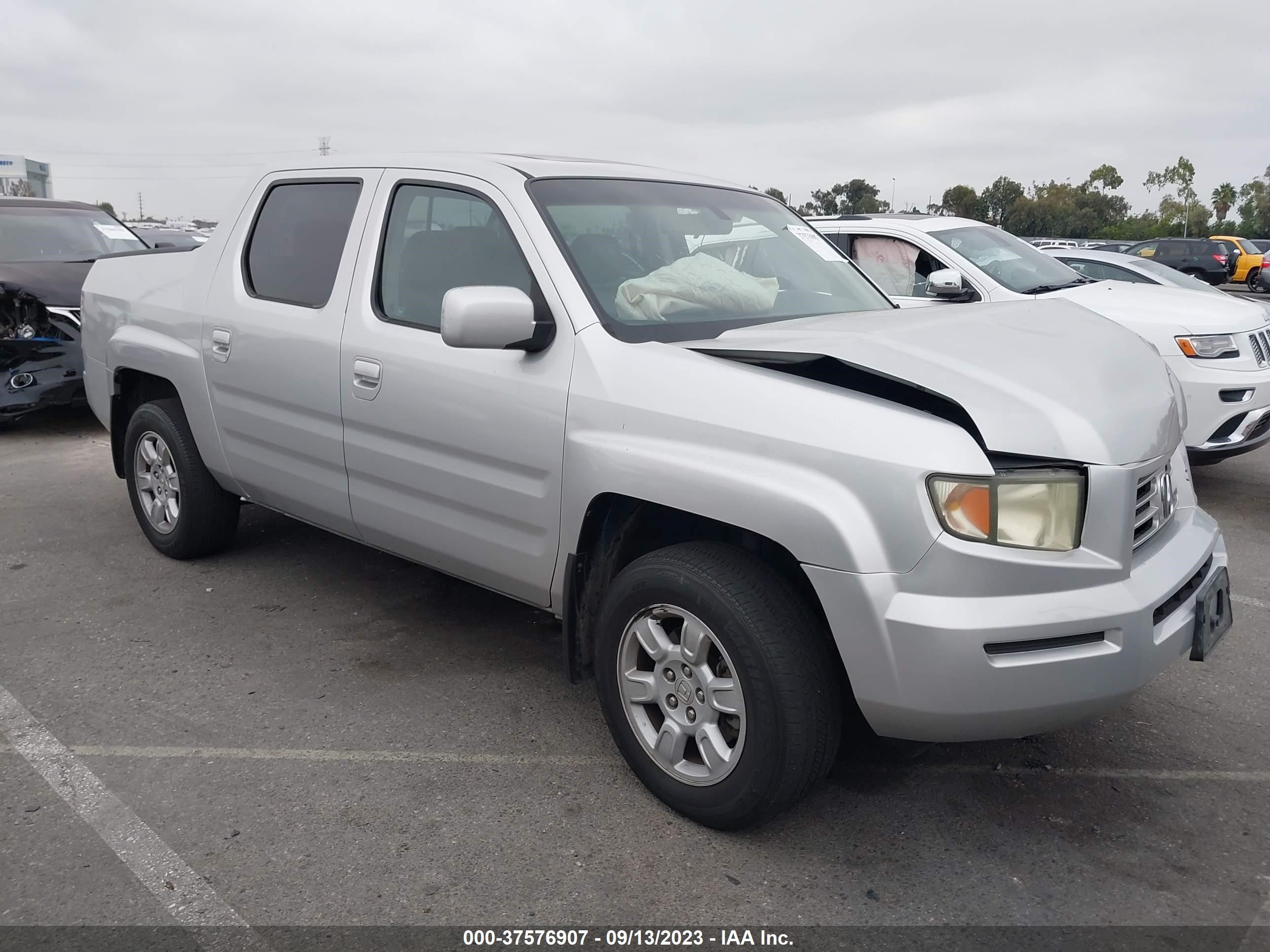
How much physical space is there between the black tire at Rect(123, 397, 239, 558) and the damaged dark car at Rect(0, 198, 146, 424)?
2753 mm

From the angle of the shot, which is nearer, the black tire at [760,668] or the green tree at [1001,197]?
the black tire at [760,668]

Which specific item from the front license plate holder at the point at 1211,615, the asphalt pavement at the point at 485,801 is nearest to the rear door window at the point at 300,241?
the asphalt pavement at the point at 485,801

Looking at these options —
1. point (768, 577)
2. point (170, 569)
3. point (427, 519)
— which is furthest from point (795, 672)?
point (170, 569)

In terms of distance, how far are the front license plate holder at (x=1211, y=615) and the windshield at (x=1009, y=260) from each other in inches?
175

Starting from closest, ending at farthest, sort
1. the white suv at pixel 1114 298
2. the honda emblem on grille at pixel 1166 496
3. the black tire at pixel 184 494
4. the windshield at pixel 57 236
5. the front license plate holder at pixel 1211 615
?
the front license plate holder at pixel 1211 615, the honda emblem on grille at pixel 1166 496, the black tire at pixel 184 494, the white suv at pixel 1114 298, the windshield at pixel 57 236

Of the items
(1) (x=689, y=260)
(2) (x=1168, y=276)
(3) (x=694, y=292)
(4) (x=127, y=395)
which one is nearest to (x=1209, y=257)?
(2) (x=1168, y=276)

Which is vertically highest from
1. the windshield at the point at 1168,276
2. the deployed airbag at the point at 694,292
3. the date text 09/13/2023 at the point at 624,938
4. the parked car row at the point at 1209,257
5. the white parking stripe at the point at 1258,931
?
the parked car row at the point at 1209,257

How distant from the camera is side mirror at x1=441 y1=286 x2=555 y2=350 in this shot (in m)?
2.92

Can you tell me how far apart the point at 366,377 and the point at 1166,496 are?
8.38 ft

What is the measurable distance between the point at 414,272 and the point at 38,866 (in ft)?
6.96

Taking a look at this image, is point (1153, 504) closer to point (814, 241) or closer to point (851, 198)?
point (814, 241)

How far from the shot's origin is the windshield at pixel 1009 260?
7.24m

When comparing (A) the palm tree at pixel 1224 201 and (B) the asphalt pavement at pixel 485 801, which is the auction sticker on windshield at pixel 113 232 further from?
(A) the palm tree at pixel 1224 201

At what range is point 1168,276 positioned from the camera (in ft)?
31.4
